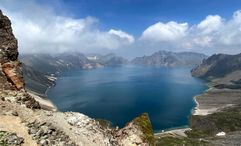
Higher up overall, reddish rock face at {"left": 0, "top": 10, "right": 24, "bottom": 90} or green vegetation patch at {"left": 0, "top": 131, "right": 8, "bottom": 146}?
reddish rock face at {"left": 0, "top": 10, "right": 24, "bottom": 90}

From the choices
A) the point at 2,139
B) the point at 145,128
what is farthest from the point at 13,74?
the point at 145,128

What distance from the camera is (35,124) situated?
108ft

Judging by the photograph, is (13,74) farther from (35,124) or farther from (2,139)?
(2,139)

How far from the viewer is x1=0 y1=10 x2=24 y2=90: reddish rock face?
124 feet

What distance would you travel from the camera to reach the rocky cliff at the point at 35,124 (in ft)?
103

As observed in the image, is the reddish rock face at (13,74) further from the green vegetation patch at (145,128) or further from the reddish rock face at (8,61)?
the green vegetation patch at (145,128)

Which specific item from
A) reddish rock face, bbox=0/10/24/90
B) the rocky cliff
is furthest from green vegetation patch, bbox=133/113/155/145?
reddish rock face, bbox=0/10/24/90

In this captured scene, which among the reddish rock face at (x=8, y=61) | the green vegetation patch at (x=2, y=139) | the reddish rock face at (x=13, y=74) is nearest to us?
the green vegetation patch at (x=2, y=139)

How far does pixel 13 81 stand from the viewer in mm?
39188

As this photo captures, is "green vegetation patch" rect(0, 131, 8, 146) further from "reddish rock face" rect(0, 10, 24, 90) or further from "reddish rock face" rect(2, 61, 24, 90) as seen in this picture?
"reddish rock face" rect(2, 61, 24, 90)

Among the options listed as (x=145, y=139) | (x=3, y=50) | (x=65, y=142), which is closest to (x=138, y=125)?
(x=145, y=139)

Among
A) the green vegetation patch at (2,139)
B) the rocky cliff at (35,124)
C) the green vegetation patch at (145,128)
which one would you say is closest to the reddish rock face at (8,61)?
the rocky cliff at (35,124)

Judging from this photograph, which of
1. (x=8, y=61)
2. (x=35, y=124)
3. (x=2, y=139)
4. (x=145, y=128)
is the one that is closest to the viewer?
(x=2, y=139)

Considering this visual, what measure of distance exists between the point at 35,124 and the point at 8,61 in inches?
432
